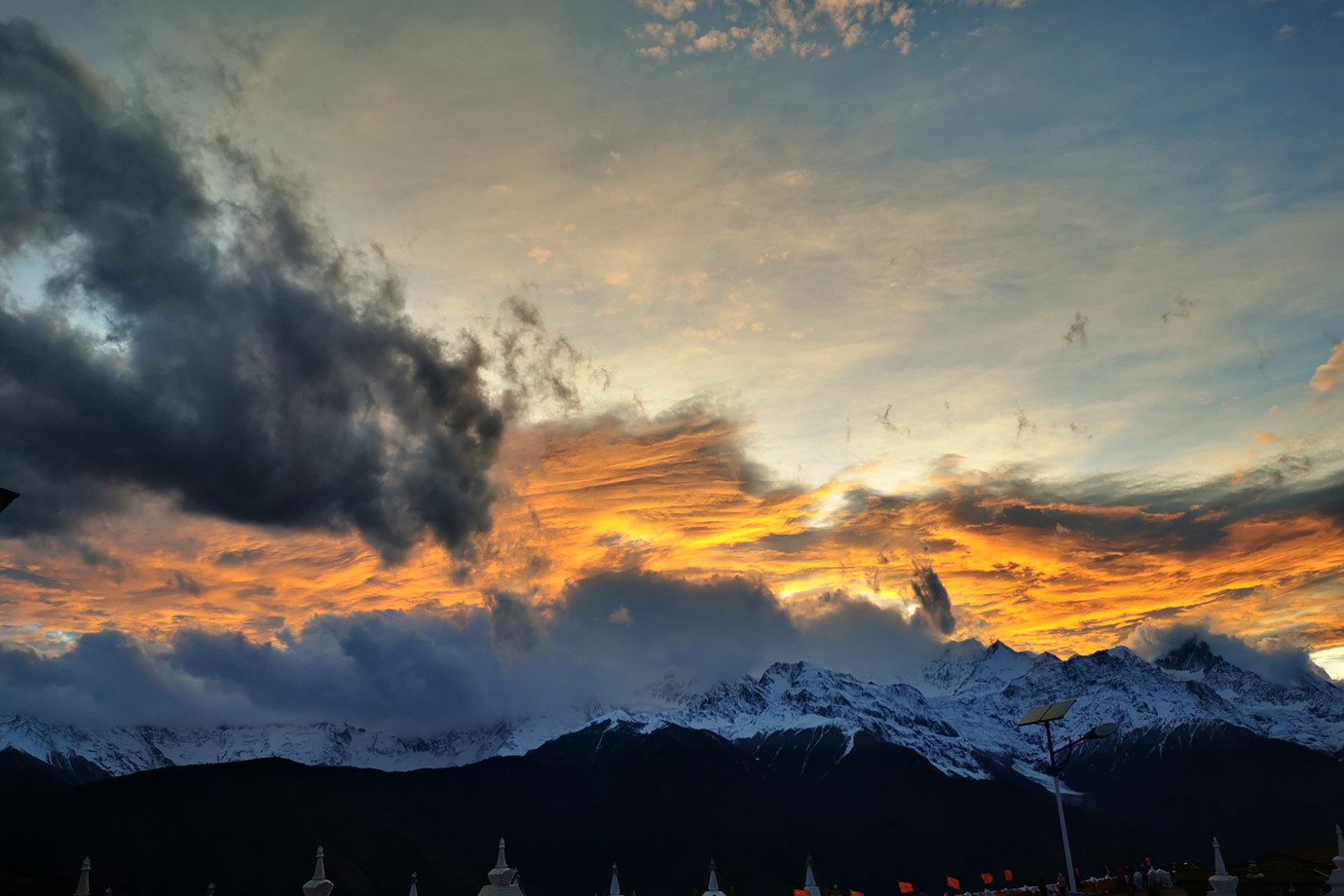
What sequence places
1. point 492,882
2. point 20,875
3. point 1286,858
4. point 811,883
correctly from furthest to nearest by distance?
point 20,875, point 1286,858, point 811,883, point 492,882

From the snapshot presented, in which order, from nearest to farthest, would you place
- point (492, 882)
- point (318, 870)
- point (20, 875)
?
point (492, 882) → point (318, 870) → point (20, 875)

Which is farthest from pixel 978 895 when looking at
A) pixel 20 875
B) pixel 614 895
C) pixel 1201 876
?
pixel 20 875

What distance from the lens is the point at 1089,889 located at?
59844mm

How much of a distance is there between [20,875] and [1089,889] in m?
165

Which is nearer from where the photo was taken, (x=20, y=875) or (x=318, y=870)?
(x=318, y=870)

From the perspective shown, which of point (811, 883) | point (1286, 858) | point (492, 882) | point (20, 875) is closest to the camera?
point (492, 882)

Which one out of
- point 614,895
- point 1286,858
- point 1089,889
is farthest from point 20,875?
point 1286,858

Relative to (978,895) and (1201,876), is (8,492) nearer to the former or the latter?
(978,895)

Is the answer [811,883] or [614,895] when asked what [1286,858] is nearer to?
[811,883]

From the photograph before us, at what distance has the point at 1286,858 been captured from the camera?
57125 millimetres

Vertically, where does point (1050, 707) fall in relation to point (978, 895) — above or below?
above

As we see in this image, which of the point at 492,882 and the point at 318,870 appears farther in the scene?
the point at 318,870

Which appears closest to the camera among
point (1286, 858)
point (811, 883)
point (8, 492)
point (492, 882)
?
point (8, 492)

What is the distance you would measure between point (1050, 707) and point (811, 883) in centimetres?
1392
